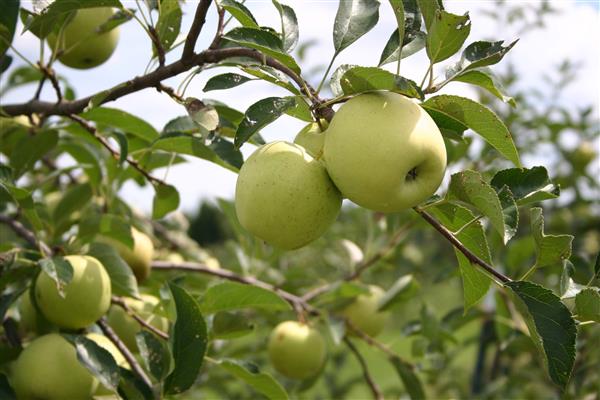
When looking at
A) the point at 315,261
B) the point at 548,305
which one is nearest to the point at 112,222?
the point at 548,305

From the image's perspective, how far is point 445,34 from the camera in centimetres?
82

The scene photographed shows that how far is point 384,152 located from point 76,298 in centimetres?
66

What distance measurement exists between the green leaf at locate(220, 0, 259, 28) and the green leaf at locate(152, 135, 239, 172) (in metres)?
0.34

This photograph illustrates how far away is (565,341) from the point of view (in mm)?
778

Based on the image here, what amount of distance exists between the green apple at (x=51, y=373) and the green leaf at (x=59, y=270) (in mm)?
131

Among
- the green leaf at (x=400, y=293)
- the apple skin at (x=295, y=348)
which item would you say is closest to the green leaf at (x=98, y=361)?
the apple skin at (x=295, y=348)

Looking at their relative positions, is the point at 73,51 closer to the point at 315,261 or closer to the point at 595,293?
the point at 595,293

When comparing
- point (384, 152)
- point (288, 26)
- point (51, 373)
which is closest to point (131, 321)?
point (51, 373)

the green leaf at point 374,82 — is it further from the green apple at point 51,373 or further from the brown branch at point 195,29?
the green apple at point 51,373

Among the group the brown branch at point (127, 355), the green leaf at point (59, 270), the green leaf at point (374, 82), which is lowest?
the brown branch at point (127, 355)

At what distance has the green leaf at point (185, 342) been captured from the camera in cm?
106

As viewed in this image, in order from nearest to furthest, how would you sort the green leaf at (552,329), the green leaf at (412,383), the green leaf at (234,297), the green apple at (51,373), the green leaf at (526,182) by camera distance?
the green leaf at (552,329), the green leaf at (526,182), the green apple at (51,373), the green leaf at (234,297), the green leaf at (412,383)

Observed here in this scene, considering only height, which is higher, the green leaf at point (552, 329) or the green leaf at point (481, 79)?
the green leaf at point (481, 79)

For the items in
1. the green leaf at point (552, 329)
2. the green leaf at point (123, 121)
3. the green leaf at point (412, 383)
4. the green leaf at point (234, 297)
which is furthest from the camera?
the green leaf at point (412, 383)
